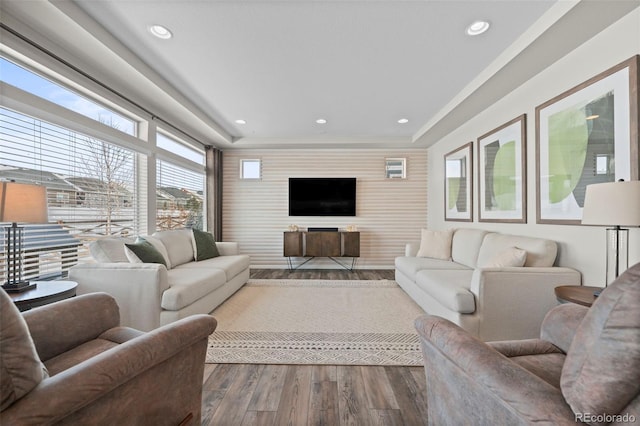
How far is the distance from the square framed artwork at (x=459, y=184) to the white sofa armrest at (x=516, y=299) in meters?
1.77

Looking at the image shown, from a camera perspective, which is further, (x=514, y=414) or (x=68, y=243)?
(x=68, y=243)

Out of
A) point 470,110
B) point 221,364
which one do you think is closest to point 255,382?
point 221,364

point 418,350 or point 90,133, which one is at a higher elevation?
point 90,133

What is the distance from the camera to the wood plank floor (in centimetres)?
150

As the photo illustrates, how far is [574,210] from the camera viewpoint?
89.5 inches

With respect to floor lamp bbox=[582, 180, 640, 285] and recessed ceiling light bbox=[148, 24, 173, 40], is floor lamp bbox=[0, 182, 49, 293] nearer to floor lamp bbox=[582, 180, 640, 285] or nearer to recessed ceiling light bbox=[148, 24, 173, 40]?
recessed ceiling light bbox=[148, 24, 173, 40]

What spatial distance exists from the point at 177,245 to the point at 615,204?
409 cm

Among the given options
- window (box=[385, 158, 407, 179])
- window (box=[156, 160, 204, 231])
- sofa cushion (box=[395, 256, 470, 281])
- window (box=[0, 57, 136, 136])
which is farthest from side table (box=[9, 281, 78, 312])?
window (box=[385, 158, 407, 179])

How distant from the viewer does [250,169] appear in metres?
5.51

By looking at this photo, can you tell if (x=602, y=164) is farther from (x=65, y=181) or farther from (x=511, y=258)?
(x=65, y=181)

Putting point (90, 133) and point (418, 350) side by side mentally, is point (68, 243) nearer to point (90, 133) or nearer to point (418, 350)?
point (90, 133)

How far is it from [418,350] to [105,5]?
3501 mm

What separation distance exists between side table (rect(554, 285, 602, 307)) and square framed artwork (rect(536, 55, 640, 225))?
2.11 ft

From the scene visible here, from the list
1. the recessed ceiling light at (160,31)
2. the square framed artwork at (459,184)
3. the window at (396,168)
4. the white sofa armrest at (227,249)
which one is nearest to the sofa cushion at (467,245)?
the square framed artwork at (459,184)
